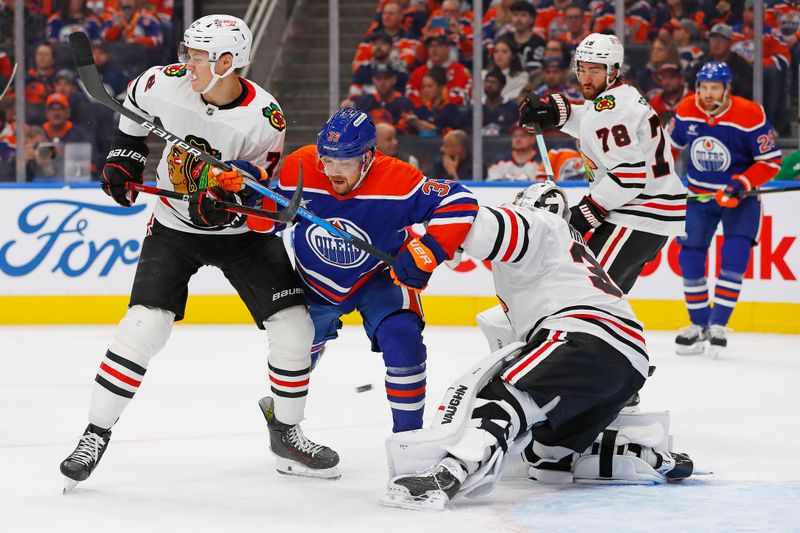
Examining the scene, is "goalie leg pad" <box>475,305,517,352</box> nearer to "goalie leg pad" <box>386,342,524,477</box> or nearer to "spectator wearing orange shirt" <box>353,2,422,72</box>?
"goalie leg pad" <box>386,342,524,477</box>

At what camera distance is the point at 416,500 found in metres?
3.01

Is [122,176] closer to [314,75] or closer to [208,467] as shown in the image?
[208,467]

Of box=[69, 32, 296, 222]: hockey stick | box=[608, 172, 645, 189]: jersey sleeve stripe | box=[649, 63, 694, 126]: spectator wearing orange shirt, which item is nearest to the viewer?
box=[69, 32, 296, 222]: hockey stick

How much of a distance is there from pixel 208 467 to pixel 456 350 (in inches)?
106

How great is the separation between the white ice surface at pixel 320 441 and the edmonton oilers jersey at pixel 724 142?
2.86 feet

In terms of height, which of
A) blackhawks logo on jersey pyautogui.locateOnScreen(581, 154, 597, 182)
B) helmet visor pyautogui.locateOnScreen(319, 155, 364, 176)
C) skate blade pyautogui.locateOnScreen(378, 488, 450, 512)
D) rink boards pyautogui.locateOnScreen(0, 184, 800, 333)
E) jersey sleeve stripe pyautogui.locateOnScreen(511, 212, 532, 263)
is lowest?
rink boards pyautogui.locateOnScreen(0, 184, 800, 333)

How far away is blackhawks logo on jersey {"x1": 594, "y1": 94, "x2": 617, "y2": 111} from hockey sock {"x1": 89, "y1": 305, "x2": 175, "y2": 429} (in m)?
1.83

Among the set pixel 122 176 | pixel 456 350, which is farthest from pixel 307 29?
pixel 122 176

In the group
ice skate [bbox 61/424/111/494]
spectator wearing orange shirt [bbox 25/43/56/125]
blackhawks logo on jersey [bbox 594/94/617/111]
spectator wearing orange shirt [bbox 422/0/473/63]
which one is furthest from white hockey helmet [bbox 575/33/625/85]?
spectator wearing orange shirt [bbox 25/43/56/125]

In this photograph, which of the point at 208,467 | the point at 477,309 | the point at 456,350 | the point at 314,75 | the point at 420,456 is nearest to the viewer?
the point at 420,456

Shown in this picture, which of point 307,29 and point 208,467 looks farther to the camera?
point 307,29

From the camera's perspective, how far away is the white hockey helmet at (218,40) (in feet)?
11.3

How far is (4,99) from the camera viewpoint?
25.4 feet

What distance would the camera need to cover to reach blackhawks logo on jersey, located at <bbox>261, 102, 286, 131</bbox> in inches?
138
